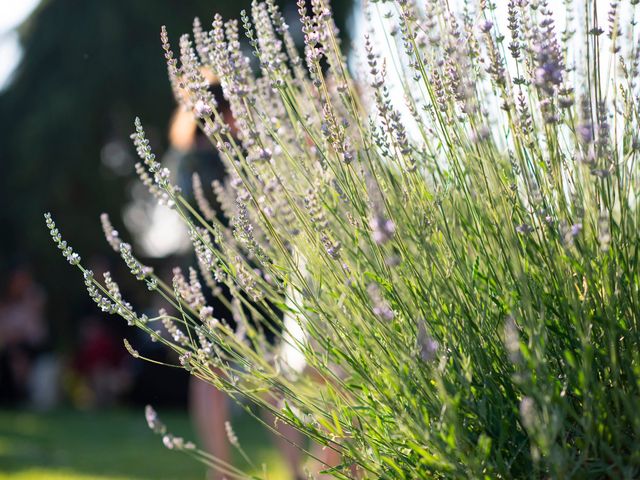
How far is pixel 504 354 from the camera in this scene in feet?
4.54

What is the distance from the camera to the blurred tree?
11875 mm

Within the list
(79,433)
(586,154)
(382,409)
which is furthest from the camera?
(79,433)

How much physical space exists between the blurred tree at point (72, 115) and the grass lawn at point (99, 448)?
11.7 feet

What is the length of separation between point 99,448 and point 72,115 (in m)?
6.95

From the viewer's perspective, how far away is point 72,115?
39.2ft

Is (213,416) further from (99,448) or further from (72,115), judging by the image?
(72,115)

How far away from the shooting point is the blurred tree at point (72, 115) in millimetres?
11875

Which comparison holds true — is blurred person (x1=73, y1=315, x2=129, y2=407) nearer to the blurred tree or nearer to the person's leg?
the blurred tree

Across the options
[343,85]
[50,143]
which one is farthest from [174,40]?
[343,85]

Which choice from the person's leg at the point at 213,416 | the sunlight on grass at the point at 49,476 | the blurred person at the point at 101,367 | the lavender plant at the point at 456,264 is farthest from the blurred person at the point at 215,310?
the blurred person at the point at 101,367

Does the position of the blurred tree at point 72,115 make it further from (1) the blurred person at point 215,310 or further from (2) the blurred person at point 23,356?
(1) the blurred person at point 215,310

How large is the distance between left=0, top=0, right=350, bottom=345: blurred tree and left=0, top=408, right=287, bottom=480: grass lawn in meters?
3.57

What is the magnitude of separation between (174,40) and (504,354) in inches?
440

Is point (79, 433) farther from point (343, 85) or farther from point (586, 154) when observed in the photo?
point (586, 154)
